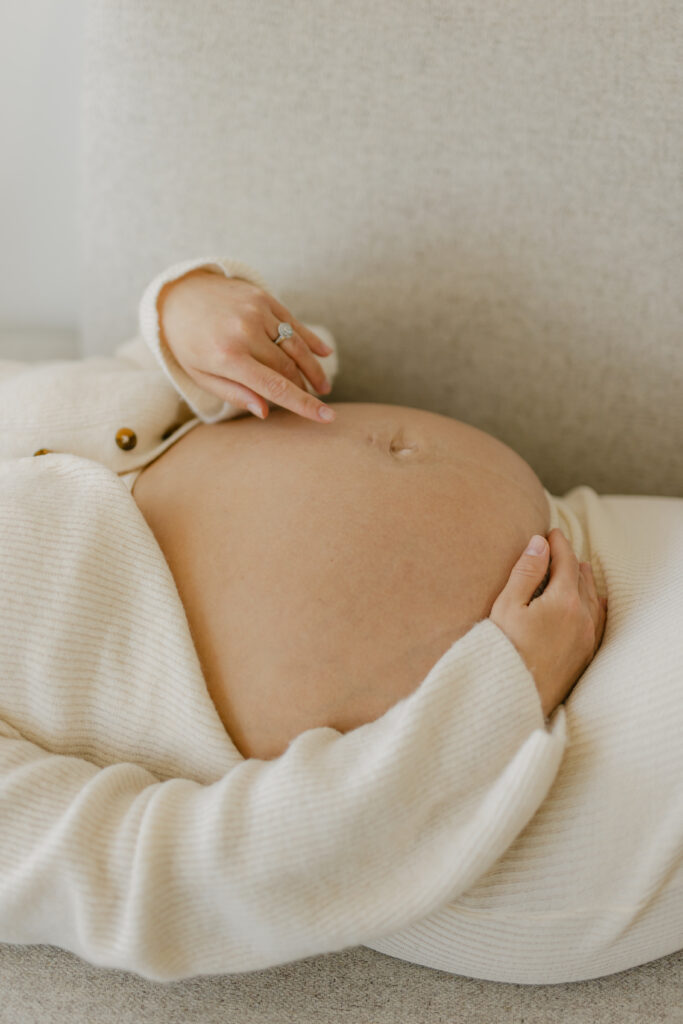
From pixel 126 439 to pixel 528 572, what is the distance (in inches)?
20.0

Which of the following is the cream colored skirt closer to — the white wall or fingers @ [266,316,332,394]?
fingers @ [266,316,332,394]

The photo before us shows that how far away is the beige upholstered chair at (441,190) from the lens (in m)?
0.99

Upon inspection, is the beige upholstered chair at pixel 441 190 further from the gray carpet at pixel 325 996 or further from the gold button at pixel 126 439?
the gray carpet at pixel 325 996

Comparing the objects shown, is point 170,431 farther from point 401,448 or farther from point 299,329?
Answer: point 401,448

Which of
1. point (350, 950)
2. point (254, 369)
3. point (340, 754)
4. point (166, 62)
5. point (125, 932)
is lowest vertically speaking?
point (350, 950)

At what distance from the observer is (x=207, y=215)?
1.14 meters

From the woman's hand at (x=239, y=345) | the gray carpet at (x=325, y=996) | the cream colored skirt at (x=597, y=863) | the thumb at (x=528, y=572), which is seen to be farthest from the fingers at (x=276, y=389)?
the gray carpet at (x=325, y=996)

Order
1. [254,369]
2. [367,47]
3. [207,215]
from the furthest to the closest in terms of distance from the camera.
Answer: [207,215] → [367,47] → [254,369]

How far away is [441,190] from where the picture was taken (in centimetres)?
107

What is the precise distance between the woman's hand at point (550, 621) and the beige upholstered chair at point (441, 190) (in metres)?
0.39

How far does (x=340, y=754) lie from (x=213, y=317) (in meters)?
0.54

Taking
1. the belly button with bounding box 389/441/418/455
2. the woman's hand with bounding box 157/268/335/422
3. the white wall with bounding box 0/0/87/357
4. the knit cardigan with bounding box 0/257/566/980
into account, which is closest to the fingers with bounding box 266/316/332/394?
the woman's hand with bounding box 157/268/335/422

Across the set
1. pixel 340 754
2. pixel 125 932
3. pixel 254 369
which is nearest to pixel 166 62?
pixel 254 369

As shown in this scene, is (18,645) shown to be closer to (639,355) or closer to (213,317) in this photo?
(213,317)
